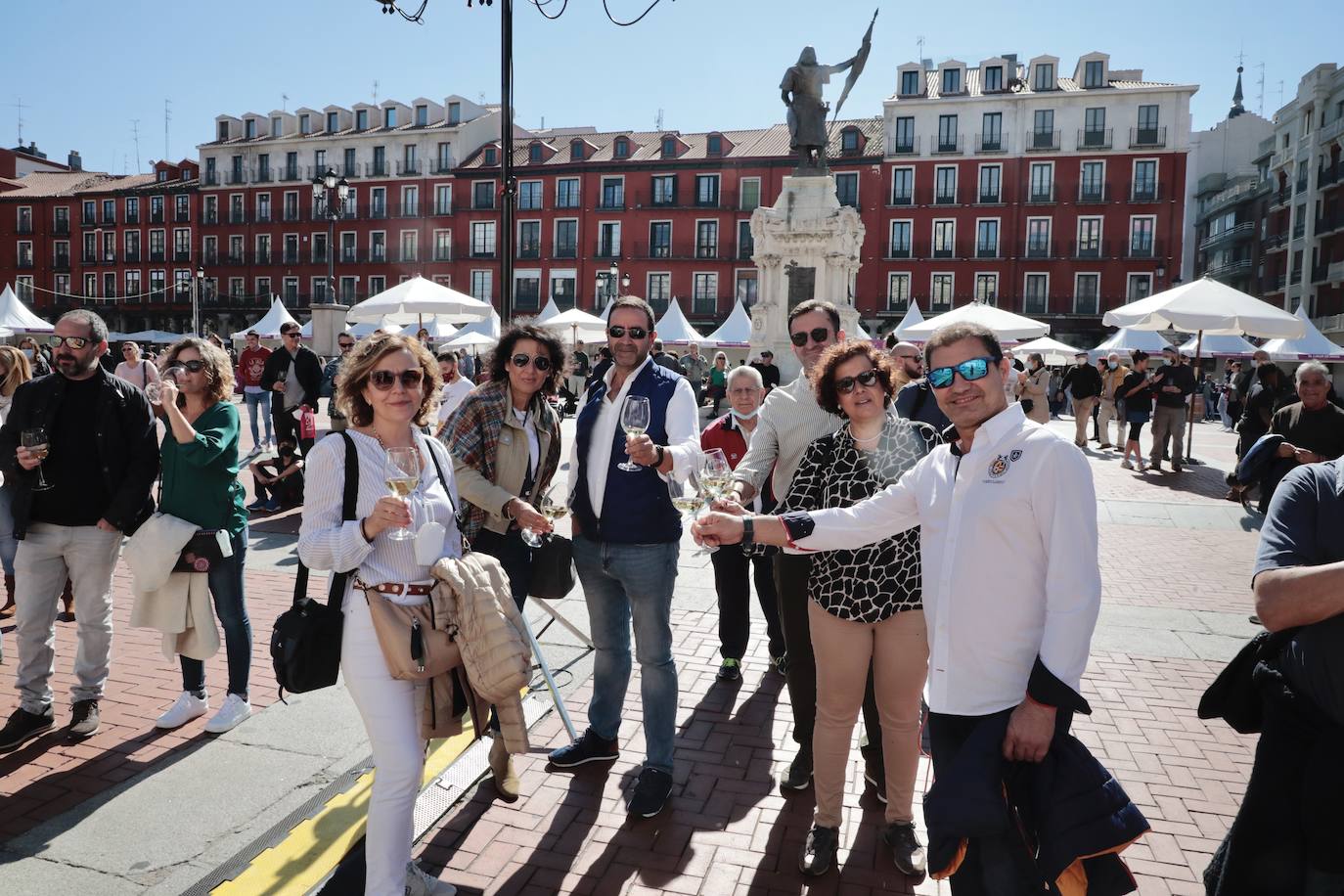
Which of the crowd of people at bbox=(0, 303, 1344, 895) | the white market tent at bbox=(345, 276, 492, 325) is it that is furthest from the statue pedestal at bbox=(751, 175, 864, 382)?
the crowd of people at bbox=(0, 303, 1344, 895)

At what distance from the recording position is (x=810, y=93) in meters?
21.7

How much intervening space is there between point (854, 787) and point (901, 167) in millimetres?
46469

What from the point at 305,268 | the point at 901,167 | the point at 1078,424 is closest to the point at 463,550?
the point at 1078,424

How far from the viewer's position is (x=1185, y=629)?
6.29m

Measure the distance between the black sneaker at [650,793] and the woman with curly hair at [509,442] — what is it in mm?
1039

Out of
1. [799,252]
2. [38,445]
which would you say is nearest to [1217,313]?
[799,252]

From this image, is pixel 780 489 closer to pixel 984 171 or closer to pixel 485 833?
pixel 485 833

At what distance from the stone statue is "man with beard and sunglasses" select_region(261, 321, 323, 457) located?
14.3m

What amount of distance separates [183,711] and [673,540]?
2677 millimetres

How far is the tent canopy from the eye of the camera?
12.3 m

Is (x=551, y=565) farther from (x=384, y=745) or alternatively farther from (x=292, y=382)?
(x=292, y=382)

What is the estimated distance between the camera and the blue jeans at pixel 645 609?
3.76 metres

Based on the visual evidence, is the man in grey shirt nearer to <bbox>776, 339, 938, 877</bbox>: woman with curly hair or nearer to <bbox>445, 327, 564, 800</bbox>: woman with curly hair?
<bbox>776, 339, 938, 877</bbox>: woman with curly hair

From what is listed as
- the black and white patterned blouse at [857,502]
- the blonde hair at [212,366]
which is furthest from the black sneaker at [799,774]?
the blonde hair at [212,366]
